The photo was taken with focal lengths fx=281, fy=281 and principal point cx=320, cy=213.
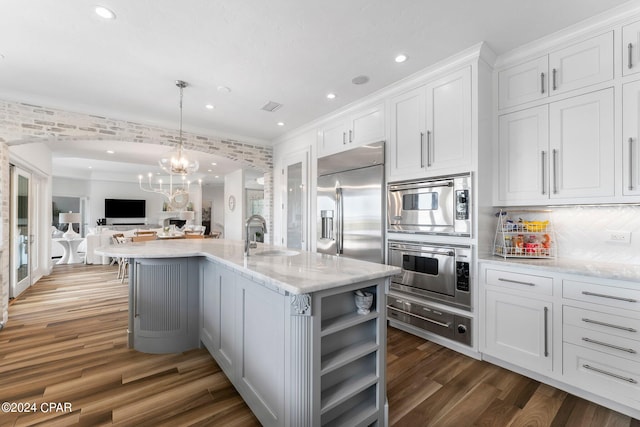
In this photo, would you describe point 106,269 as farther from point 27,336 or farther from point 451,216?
point 451,216

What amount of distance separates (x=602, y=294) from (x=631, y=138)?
3.68 ft

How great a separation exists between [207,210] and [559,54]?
13578mm

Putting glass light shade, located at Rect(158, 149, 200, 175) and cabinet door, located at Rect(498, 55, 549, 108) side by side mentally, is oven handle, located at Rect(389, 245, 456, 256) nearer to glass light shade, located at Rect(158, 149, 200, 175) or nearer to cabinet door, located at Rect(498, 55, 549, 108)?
cabinet door, located at Rect(498, 55, 549, 108)

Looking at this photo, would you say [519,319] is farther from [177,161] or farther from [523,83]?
[177,161]

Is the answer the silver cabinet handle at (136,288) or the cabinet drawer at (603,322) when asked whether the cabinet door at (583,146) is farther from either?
the silver cabinet handle at (136,288)

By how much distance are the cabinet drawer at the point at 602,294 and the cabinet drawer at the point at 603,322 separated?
0.07 meters

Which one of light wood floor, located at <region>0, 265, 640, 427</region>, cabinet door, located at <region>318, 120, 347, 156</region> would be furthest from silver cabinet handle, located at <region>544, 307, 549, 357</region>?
cabinet door, located at <region>318, 120, 347, 156</region>

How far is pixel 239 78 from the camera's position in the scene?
301 centimetres

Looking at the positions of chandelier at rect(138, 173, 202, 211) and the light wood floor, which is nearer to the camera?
the light wood floor

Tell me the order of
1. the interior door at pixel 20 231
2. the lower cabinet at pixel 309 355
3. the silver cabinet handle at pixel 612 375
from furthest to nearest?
the interior door at pixel 20 231 → the silver cabinet handle at pixel 612 375 → the lower cabinet at pixel 309 355

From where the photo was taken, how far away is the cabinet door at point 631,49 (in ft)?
6.44

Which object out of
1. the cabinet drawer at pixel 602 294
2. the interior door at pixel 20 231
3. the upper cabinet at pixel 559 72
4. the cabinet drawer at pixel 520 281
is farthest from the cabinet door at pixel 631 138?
the interior door at pixel 20 231

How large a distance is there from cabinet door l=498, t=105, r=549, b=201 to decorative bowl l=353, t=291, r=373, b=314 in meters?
1.81

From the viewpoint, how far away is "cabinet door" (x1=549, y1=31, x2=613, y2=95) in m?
2.08
